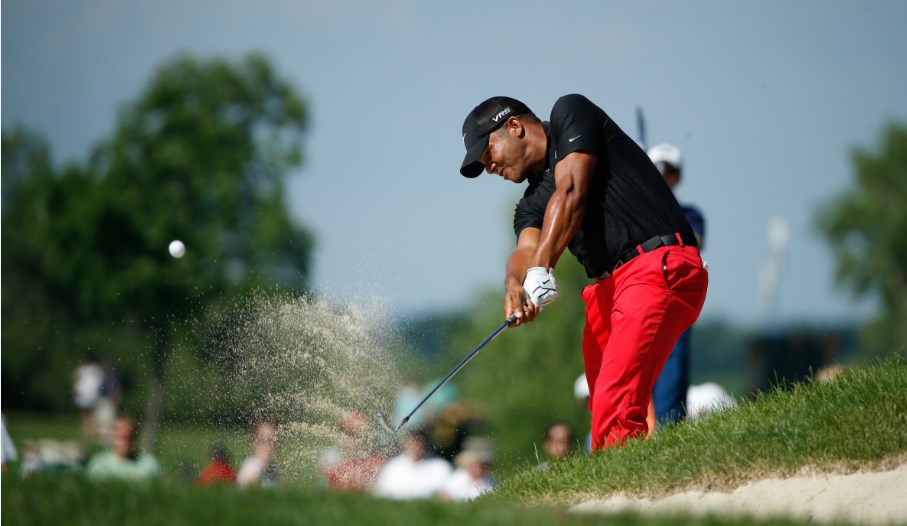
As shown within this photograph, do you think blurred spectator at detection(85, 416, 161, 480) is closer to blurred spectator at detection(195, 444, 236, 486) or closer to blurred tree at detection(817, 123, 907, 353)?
blurred spectator at detection(195, 444, 236, 486)

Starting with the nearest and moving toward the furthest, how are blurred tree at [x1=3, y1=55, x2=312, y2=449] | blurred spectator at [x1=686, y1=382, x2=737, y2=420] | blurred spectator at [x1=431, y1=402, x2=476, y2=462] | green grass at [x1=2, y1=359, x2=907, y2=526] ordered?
1. green grass at [x1=2, y1=359, x2=907, y2=526]
2. blurred spectator at [x1=686, y1=382, x2=737, y2=420]
3. blurred spectator at [x1=431, y1=402, x2=476, y2=462]
4. blurred tree at [x1=3, y1=55, x2=312, y2=449]

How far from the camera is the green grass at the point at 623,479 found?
14.1 feet

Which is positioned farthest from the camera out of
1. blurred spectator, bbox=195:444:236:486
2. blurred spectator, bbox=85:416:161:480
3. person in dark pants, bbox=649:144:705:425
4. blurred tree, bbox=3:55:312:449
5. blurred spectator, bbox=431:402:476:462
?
blurred tree, bbox=3:55:312:449

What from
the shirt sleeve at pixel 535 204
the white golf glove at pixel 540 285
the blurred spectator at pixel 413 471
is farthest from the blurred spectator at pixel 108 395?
the white golf glove at pixel 540 285

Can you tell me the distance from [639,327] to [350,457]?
174 inches

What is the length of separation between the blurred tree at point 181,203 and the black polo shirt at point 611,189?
30.0m

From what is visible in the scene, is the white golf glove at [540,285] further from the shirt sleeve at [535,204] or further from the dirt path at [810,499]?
the dirt path at [810,499]

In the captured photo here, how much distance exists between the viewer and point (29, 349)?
4569 centimetres

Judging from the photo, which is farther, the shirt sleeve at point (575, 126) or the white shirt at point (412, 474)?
the white shirt at point (412, 474)

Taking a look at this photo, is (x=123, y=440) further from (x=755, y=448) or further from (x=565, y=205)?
(x=755, y=448)

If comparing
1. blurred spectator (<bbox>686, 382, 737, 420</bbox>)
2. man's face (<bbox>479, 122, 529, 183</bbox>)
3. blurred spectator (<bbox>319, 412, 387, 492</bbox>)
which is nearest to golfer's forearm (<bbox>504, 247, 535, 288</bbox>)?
man's face (<bbox>479, 122, 529, 183</bbox>)

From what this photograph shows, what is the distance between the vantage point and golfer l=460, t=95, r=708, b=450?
616 cm

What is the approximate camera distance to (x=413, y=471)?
10203 mm

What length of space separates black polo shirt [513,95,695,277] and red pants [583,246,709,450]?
153 millimetres
